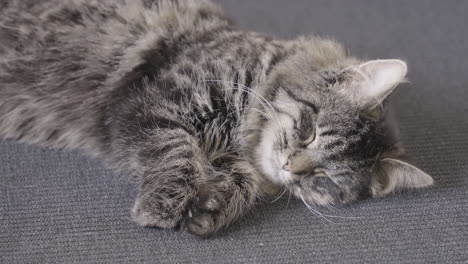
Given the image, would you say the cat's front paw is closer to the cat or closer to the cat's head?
the cat

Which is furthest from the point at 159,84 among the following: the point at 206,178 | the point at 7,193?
the point at 7,193

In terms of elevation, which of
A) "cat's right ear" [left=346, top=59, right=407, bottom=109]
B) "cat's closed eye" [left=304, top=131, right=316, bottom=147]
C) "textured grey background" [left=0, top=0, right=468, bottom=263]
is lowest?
"textured grey background" [left=0, top=0, right=468, bottom=263]

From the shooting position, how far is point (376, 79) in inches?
56.4

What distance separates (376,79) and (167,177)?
2.01ft

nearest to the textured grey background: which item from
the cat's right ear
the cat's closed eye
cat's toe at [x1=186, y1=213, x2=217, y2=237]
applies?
cat's toe at [x1=186, y1=213, x2=217, y2=237]

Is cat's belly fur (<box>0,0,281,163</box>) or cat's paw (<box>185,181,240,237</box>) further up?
cat's belly fur (<box>0,0,281,163</box>)

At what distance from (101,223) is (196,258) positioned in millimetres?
281

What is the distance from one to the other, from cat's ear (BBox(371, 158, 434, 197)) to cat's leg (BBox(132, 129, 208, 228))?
492 millimetres

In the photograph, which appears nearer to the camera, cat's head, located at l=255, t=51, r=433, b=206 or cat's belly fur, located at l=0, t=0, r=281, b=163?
Answer: cat's head, located at l=255, t=51, r=433, b=206

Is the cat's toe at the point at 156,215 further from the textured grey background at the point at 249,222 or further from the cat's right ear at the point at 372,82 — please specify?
the cat's right ear at the point at 372,82

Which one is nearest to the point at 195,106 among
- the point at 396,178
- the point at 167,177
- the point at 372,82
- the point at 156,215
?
the point at 167,177

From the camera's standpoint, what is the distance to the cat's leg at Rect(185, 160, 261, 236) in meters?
1.39

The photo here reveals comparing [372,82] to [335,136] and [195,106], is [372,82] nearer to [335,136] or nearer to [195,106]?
[335,136]

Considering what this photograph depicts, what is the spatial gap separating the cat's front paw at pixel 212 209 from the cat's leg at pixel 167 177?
0.02m
